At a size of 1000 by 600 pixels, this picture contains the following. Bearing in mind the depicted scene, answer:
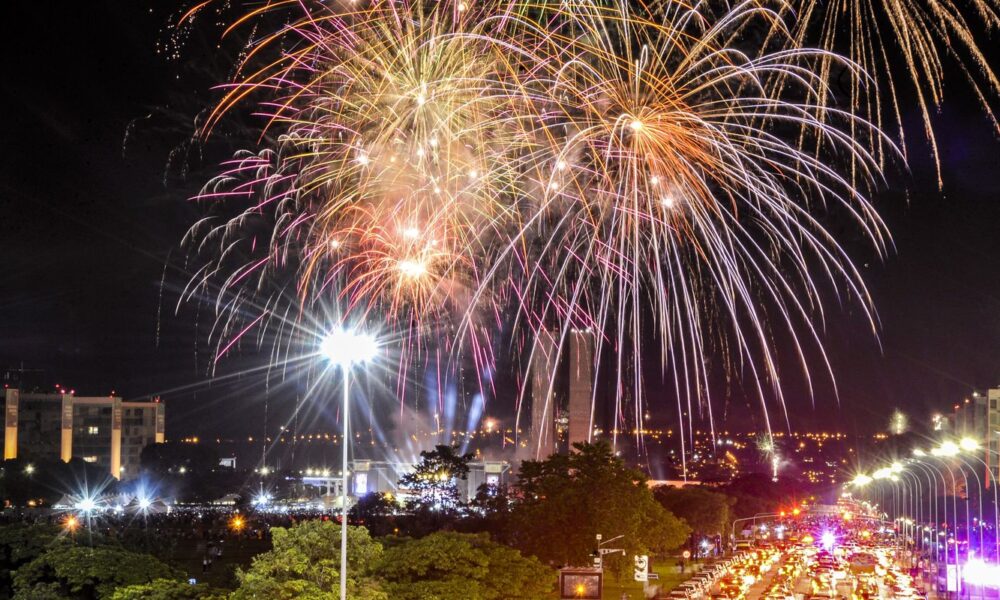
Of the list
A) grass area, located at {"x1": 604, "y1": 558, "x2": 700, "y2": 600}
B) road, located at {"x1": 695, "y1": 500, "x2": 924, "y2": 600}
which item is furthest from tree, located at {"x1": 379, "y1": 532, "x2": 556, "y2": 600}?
road, located at {"x1": 695, "y1": 500, "x2": 924, "y2": 600}

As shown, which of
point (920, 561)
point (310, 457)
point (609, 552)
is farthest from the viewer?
point (310, 457)

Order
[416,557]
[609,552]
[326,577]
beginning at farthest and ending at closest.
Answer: [609,552] < [416,557] < [326,577]

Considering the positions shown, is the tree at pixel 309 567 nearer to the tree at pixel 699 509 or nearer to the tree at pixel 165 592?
the tree at pixel 165 592

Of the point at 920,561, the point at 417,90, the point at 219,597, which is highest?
the point at 417,90

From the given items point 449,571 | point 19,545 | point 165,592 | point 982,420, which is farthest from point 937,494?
point 165,592

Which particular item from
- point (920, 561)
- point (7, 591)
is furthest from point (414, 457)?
point (7, 591)

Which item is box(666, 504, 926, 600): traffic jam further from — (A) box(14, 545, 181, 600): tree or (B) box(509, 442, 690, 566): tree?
(A) box(14, 545, 181, 600): tree

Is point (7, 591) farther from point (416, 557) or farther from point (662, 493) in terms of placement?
point (662, 493)

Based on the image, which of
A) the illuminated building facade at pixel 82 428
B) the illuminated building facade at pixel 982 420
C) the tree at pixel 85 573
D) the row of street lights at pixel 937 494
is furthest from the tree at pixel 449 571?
the illuminated building facade at pixel 82 428
